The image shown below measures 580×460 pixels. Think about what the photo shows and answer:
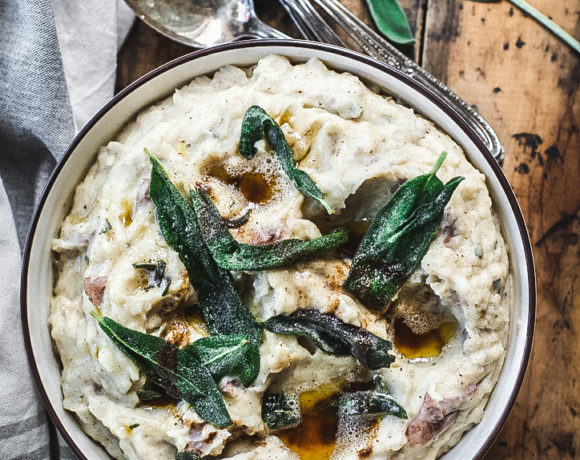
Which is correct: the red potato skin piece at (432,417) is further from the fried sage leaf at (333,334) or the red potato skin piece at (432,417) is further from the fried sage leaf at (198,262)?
the fried sage leaf at (198,262)

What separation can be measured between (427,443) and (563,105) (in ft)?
6.27

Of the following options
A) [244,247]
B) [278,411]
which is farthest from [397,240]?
[278,411]

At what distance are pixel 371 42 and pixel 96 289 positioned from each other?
6.04 feet

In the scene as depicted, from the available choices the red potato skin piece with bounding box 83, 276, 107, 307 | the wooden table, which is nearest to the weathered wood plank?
the wooden table

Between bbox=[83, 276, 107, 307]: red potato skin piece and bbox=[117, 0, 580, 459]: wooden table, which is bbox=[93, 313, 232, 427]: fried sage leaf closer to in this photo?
bbox=[83, 276, 107, 307]: red potato skin piece

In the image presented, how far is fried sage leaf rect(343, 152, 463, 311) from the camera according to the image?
282 cm

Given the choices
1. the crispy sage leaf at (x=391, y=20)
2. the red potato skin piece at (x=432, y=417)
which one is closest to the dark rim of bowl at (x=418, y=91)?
the red potato skin piece at (x=432, y=417)

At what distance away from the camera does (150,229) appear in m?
2.93

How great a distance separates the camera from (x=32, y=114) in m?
3.33

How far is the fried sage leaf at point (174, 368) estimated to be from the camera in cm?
277

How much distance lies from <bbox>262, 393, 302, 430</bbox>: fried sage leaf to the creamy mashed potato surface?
5 centimetres

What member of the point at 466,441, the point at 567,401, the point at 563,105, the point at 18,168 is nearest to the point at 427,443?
the point at 466,441

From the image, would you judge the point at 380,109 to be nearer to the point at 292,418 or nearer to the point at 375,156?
the point at 375,156

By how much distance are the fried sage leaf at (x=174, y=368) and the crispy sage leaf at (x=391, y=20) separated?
190 cm
